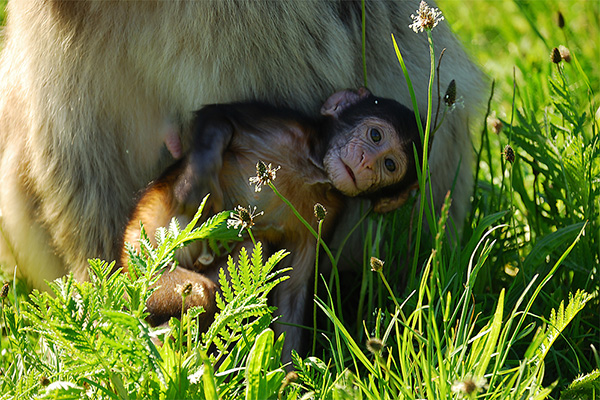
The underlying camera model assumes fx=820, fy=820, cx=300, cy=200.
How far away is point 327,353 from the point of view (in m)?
2.48

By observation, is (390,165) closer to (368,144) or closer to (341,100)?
(368,144)

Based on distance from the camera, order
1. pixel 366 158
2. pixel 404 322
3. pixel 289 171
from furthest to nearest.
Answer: pixel 289 171
pixel 366 158
pixel 404 322

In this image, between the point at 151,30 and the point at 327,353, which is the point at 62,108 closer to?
the point at 151,30

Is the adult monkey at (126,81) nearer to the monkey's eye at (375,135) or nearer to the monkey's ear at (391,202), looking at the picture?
the monkey's eye at (375,135)

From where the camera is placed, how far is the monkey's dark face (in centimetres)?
231

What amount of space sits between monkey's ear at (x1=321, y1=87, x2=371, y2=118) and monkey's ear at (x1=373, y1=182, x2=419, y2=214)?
30 centimetres

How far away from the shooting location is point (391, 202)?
252cm

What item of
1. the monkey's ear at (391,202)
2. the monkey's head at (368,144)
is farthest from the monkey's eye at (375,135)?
the monkey's ear at (391,202)

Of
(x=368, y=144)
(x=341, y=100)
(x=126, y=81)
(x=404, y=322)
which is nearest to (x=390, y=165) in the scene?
(x=368, y=144)

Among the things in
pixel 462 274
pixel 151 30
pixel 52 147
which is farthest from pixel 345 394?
pixel 52 147

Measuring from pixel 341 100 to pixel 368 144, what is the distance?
19 centimetres

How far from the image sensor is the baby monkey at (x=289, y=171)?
2.31 metres

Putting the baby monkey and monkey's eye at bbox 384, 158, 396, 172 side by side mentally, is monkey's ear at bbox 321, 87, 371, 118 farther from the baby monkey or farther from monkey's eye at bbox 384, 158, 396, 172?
monkey's eye at bbox 384, 158, 396, 172

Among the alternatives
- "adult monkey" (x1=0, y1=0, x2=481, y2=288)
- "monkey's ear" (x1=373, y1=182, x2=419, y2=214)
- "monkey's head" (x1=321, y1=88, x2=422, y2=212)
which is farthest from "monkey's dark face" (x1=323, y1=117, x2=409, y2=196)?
"adult monkey" (x1=0, y1=0, x2=481, y2=288)
